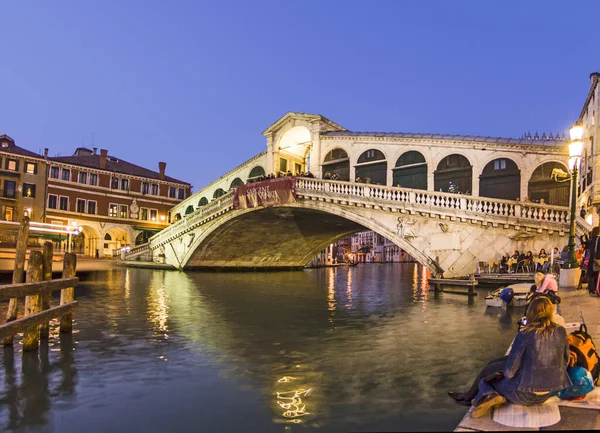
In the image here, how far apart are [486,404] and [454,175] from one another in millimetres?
21015

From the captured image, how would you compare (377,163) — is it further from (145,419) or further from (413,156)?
(145,419)

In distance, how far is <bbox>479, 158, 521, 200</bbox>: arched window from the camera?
70.9 ft

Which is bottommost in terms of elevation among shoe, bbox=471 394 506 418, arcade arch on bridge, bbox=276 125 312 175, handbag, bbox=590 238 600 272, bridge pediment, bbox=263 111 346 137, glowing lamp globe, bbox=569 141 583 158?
shoe, bbox=471 394 506 418

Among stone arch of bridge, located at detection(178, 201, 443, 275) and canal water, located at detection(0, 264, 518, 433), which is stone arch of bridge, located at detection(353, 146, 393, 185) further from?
canal water, located at detection(0, 264, 518, 433)

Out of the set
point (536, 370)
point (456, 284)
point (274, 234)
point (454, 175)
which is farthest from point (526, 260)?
point (274, 234)

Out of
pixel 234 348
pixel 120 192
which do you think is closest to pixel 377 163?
pixel 234 348

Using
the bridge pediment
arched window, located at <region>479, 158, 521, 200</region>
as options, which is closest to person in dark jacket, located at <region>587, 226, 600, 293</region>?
arched window, located at <region>479, 158, 521, 200</region>

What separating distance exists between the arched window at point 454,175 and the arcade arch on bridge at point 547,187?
281 cm

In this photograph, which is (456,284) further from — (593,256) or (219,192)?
(219,192)

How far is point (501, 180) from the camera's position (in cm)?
2205

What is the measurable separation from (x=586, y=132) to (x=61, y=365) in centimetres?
1861

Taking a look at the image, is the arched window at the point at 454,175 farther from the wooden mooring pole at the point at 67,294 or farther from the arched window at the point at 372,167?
the wooden mooring pole at the point at 67,294

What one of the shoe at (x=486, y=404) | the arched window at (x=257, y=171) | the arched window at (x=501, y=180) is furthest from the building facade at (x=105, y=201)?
the shoe at (x=486, y=404)

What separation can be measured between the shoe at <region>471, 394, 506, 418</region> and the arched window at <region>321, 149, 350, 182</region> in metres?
24.4
